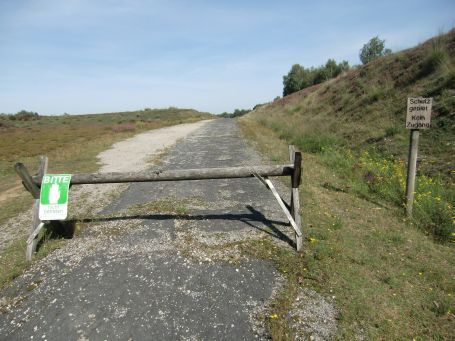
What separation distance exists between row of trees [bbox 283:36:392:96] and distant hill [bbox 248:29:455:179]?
19.3 meters

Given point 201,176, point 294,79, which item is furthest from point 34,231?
point 294,79

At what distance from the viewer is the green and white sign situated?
449cm

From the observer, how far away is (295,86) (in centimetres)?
5353

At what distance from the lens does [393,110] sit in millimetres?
12320

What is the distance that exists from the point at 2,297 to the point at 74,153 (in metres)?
11.7

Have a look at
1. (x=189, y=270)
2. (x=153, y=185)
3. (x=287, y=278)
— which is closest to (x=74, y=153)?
(x=153, y=185)

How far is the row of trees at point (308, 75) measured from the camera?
137 feet

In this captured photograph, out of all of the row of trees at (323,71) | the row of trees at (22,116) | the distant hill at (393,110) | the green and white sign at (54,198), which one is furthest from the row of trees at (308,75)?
the row of trees at (22,116)

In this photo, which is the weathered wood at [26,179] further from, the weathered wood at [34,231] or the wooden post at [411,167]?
the wooden post at [411,167]

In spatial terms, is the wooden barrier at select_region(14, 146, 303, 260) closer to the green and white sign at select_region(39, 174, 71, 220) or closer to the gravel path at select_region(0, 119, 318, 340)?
the green and white sign at select_region(39, 174, 71, 220)

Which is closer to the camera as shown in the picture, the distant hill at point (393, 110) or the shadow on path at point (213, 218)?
the shadow on path at point (213, 218)

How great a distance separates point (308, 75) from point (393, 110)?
134 feet

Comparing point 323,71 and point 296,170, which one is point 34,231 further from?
point 323,71

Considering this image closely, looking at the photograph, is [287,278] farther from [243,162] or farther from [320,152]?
[320,152]
